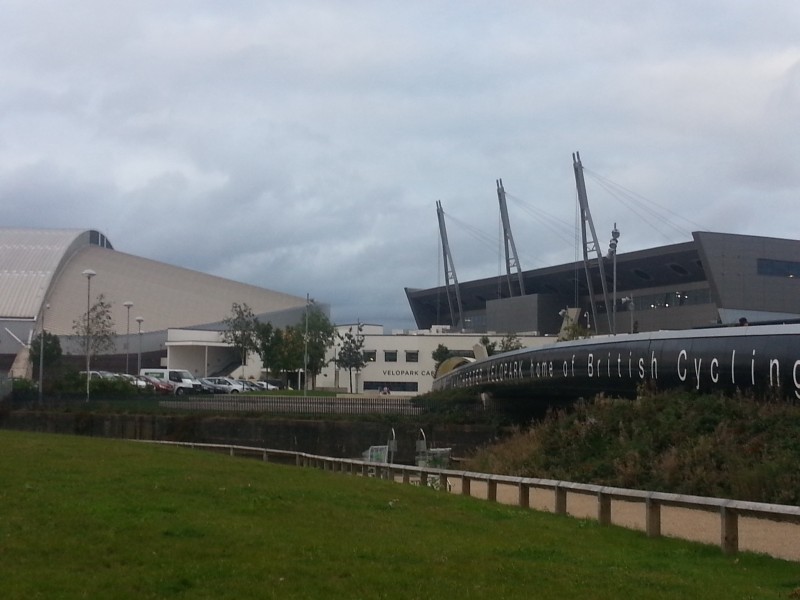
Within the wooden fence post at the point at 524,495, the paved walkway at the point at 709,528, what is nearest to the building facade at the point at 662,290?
the paved walkway at the point at 709,528

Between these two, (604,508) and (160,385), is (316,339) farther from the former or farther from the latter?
(604,508)

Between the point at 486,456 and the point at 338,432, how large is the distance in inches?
545

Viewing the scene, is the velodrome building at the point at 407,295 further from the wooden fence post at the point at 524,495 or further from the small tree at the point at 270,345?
the wooden fence post at the point at 524,495

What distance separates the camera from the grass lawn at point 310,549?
7.75 meters

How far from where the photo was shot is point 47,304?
100875mm

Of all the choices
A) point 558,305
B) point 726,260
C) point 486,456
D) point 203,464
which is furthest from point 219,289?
point 203,464

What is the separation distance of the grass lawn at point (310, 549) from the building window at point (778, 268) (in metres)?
66.2

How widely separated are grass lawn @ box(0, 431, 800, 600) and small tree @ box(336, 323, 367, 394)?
76981 millimetres

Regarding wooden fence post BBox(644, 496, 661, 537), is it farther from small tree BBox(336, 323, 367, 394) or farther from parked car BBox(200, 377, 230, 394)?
small tree BBox(336, 323, 367, 394)

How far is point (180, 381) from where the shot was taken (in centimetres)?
7175

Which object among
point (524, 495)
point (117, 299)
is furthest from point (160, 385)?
point (524, 495)

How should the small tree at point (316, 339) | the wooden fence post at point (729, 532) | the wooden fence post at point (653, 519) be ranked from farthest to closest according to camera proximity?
the small tree at point (316, 339)
the wooden fence post at point (653, 519)
the wooden fence post at point (729, 532)

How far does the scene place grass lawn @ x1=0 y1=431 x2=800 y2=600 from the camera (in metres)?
7.75

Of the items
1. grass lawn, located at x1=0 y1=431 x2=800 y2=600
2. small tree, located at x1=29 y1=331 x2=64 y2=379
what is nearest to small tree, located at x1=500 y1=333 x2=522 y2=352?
small tree, located at x1=29 y1=331 x2=64 y2=379
